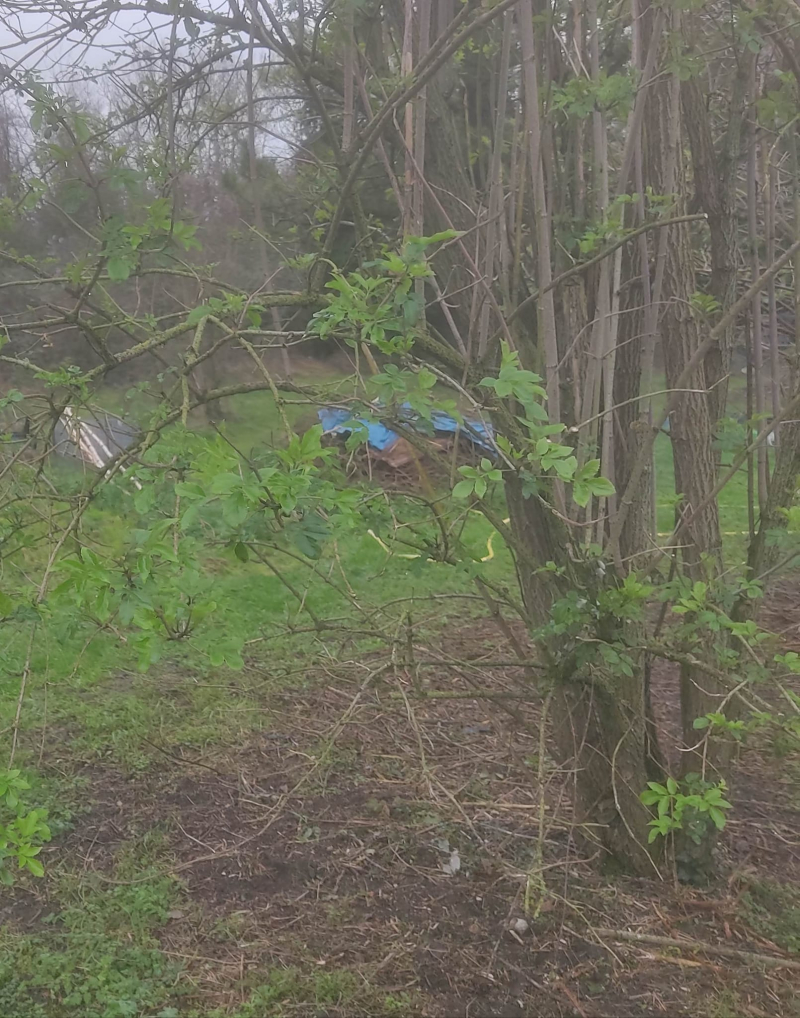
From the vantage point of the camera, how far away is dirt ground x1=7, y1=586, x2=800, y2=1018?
2.65 meters

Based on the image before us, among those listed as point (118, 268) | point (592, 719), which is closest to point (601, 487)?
point (118, 268)

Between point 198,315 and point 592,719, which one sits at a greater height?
point 198,315

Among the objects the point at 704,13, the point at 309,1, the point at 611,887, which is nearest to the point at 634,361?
the point at 704,13

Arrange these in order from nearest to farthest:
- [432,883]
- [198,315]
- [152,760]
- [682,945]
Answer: [198,315] → [682,945] → [432,883] → [152,760]

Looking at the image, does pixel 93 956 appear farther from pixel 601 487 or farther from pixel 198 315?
pixel 601 487

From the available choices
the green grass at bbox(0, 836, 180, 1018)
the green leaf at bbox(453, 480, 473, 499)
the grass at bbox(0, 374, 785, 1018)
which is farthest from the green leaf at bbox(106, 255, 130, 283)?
the green grass at bbox(0, 836, 180, 1018)

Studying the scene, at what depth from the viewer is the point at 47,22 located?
2.93 m

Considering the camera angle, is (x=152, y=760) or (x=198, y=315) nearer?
(x=198, y=315)

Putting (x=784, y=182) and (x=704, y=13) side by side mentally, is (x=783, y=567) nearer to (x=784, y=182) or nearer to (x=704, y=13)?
(x=704, y=13)

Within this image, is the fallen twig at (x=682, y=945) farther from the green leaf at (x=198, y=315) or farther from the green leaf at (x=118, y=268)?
the green leaf at (x=118, y=268)

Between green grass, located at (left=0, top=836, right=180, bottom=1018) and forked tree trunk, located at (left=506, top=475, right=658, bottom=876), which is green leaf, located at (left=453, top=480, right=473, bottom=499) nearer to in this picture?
forked tree trunk, located at (left=506, top=475, right=658, bottom=876)

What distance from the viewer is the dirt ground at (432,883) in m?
2.65

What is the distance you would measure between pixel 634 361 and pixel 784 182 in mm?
1517

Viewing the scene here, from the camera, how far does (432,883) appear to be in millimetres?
3158
